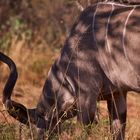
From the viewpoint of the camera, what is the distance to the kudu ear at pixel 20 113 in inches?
197

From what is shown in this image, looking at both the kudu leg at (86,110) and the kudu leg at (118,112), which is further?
the kudu leg at (118,112)

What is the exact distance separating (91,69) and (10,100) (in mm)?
712

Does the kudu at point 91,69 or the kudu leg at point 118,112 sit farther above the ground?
the kudu at point 91,69

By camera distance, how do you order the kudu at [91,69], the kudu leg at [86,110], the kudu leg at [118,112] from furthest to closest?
the kudu leg at [118,112] → the kudu leg at [86,110] → the kudu at [91,69]

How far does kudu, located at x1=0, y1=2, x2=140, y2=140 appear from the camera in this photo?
16.0 ft

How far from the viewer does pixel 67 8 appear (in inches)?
379

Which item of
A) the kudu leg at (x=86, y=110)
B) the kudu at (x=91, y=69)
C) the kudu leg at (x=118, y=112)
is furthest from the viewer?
the kudu leg at (x=118, y=112)

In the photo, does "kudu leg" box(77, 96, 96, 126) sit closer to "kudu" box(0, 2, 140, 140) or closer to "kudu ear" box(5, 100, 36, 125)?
"kudu" box(0, 2, 140, 140)

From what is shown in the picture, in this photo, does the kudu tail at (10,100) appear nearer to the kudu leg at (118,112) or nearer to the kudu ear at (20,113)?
the kudu ear at (20,113)

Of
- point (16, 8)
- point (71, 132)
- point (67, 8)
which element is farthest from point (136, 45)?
point (16, 8)

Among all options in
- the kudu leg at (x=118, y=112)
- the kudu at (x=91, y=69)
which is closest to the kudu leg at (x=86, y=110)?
the kudu at (x=91, y=69)

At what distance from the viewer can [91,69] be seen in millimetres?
4980

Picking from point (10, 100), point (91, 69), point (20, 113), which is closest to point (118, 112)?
point (91, 69)

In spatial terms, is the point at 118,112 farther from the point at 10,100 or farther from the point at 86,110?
the point at 10,100
